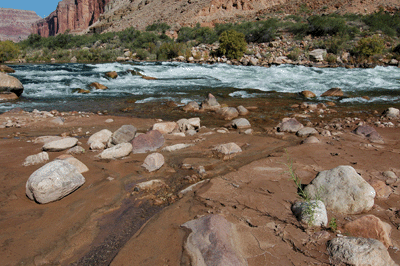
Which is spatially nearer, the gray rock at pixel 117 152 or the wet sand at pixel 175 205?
the wet sand at pixel 175 205

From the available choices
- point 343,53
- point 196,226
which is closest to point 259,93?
point 196,226

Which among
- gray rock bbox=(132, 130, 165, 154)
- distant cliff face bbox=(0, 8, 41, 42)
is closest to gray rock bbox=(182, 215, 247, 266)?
gray rock bbox=(132, 130, 165, 154)

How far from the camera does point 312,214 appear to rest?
75.5 inches

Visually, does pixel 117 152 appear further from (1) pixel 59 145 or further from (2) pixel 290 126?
(2) pixel 290 126

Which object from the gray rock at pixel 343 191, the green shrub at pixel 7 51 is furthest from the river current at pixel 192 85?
the green shrub at pixel 7 51

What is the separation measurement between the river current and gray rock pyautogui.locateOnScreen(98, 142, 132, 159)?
4.38m

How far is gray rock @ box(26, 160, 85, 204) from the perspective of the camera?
2.39 metres

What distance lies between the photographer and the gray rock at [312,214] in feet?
6.35

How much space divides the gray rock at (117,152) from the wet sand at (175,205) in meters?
0.10

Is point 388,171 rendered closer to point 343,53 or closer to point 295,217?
point 295,217

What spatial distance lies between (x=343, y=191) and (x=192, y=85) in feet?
32.8

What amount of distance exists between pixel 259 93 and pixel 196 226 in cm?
854

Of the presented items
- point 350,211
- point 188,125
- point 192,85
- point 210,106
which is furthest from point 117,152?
point 192,85

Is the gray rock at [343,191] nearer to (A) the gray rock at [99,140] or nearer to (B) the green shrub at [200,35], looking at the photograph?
(A) the gray rock at [99,140]
